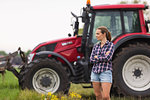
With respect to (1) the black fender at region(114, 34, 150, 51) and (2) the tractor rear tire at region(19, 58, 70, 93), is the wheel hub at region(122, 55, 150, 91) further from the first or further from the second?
(2) the tractor rear tire at region(19, 58, 70, 93)

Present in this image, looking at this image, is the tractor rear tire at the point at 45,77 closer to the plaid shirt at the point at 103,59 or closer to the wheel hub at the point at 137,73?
the wheel hub at the point at 137,73

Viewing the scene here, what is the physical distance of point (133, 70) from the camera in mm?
6164

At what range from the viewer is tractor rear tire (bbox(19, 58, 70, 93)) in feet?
20.5

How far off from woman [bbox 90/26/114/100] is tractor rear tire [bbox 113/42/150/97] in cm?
203

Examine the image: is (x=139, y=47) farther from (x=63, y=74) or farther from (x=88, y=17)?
(x=63, y=74)

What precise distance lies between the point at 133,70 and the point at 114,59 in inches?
23.6

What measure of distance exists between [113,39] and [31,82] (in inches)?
99.1

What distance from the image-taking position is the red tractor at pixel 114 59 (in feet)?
20.0

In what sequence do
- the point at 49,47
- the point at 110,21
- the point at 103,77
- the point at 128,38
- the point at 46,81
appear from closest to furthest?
the point at 103,77, the point at 128,38, the point at 46,81, the point at 110,21, the point at 49,47

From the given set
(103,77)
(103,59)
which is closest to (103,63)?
(103,59)

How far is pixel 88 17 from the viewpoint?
6.50m

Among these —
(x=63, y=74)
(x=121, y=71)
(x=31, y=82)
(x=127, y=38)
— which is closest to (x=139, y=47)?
(x=127, y=38)

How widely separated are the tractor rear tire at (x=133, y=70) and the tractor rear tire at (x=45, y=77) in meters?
1.41

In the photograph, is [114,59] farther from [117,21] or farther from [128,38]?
[117,21]
